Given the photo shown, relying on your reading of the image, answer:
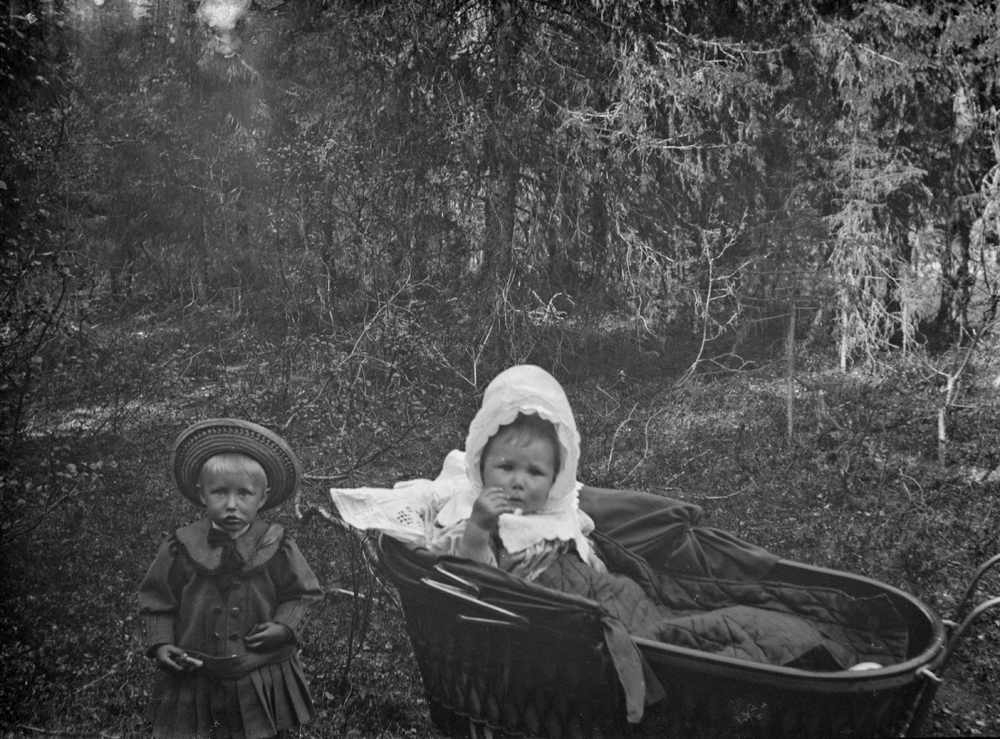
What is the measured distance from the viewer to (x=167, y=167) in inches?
123

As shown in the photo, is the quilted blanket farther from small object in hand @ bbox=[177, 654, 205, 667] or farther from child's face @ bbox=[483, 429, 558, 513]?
small object in hand @ bbox=[177, 654, 205, 667]

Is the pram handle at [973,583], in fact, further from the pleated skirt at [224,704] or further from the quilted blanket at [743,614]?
the pleated skirt at [224,704]

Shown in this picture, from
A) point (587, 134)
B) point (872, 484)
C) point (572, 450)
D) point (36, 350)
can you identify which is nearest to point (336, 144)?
point (587, 134)

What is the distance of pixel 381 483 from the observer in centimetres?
299

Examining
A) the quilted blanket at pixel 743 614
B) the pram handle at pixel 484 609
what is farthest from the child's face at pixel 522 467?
the pram handle at pixel 484 609

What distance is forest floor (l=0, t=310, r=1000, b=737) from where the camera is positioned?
8.14 ft

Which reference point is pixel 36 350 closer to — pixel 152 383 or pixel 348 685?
pixel 152 383

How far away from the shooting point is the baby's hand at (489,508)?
2.36 meters

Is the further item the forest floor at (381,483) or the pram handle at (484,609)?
the forest floor at (381,483)

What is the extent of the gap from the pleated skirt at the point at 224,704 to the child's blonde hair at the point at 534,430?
94 cm

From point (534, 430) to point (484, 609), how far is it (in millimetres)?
582

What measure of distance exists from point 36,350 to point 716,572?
266 cm

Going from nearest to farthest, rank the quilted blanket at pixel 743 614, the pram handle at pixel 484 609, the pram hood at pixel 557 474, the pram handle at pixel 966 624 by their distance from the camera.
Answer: the pram handle at pixel 966 624 → the pram handle at pixel 484 609 → the quilted blanket at pixel 743 614 → the pram hood at pixel 557 474

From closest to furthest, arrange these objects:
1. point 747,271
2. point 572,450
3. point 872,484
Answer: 1. point 572,450
2. point 872,484
3. point 747,271
